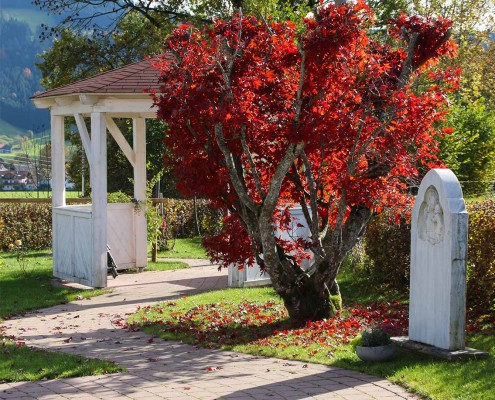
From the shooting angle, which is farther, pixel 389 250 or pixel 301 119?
pixel 389 250

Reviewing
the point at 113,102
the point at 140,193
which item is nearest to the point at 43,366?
the point at 113,102

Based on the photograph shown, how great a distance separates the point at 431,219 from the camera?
739 cm

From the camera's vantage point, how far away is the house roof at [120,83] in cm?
1255

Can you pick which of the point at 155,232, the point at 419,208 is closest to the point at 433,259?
the point at 419,208

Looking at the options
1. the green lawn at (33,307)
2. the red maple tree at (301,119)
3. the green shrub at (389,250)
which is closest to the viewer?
the green lawn at (33,307)

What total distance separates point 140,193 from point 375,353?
8.88m

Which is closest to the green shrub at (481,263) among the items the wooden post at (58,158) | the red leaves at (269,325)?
the red leaves at (269,325)

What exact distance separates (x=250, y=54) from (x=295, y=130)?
1.13 metres

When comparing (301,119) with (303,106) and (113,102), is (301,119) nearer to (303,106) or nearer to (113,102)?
(303,106)

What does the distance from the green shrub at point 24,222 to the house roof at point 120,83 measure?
17.5 ft

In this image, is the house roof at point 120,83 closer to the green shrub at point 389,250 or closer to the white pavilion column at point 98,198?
the white pavilion column at point 98,198

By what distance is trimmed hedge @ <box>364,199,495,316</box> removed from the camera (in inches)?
350

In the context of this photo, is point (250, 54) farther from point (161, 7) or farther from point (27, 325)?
point (161, 7)

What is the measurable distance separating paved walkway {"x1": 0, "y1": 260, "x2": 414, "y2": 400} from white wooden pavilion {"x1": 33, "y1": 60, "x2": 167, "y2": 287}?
8.16ft
